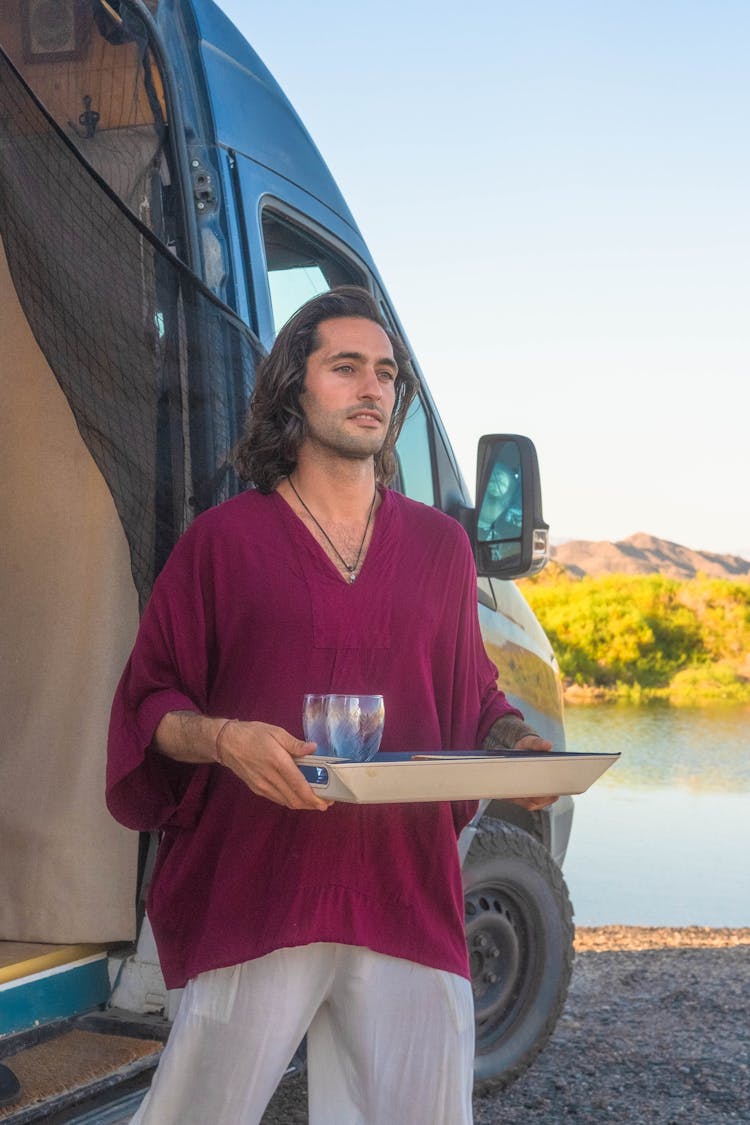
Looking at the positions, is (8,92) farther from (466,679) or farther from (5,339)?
(466,679)

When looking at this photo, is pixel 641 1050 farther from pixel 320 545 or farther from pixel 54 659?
pixel 320 545

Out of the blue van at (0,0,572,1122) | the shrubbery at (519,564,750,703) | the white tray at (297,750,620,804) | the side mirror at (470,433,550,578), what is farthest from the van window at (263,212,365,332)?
the shrubbery at (519,564,750,703)

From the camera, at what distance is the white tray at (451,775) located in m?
1.87

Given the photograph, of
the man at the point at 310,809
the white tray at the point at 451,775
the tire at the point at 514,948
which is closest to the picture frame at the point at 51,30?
the man at the point at 310,809

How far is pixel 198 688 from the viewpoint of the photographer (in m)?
2.23

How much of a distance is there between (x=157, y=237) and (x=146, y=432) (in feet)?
1.44

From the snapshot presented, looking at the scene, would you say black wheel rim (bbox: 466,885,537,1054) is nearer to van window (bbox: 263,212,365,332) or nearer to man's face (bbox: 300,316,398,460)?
van window (bbox: 263,212,365,332)

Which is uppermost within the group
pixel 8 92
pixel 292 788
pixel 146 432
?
pixel 8 92

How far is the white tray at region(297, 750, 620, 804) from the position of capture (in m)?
1.87

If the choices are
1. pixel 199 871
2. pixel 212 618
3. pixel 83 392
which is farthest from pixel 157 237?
pixel 199 871

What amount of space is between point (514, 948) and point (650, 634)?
8.73 m

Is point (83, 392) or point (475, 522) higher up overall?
point (83, 392)

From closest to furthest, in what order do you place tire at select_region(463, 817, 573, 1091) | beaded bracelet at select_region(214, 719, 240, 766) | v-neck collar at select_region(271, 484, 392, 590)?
beaded bracelet at select_region(214, 719, 240, 766)
v-neck collar at select_region(271, 484, 392, 590)
tire at select_region(463, 817, 573, 1091)

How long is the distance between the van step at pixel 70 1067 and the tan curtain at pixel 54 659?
22 cm
